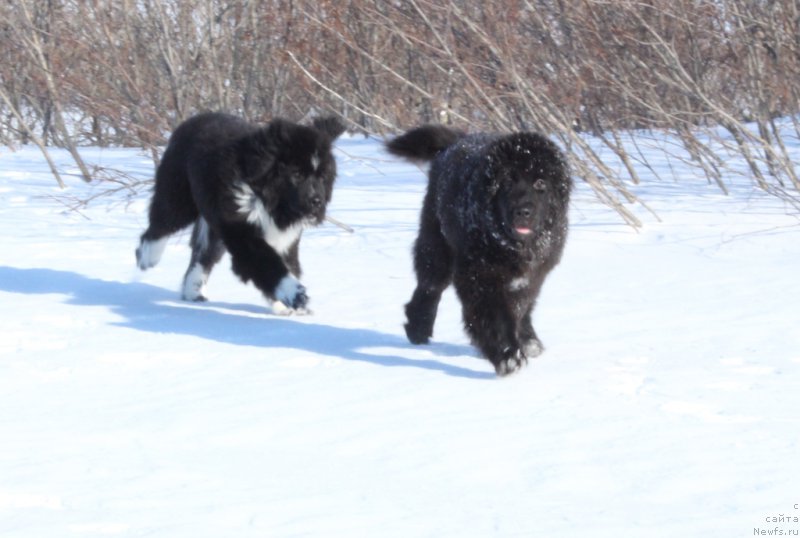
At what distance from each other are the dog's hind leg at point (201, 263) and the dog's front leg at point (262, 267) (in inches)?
23.0

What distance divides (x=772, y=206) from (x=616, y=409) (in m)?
4.94

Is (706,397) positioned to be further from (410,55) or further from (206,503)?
(410,55)

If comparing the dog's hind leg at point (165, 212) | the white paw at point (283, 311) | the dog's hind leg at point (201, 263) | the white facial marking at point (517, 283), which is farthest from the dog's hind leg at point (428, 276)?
the dog's hind leg at point (165, 212)

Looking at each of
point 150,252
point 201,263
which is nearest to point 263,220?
point 201,263

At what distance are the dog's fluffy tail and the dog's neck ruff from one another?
0.84 m

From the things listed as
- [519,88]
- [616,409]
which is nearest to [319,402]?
[616,409]

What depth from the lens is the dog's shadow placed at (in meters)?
5.75

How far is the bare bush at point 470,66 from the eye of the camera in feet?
29.1

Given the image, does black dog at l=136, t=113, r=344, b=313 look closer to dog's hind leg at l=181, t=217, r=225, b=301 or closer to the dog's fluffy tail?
dog's hind leg at l=181, t=217, r=225, b=301

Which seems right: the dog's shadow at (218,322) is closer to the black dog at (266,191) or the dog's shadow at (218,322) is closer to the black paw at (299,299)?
the black paw at (299,299)

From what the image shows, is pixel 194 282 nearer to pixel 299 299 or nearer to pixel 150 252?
pixel 150 252

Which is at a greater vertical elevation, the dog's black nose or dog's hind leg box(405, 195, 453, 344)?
the dog's black nose

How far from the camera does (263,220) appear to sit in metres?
6.62

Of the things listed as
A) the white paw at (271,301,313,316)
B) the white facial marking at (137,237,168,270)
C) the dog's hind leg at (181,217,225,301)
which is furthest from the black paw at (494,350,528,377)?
the white facial marking at (137,237,168,270)
